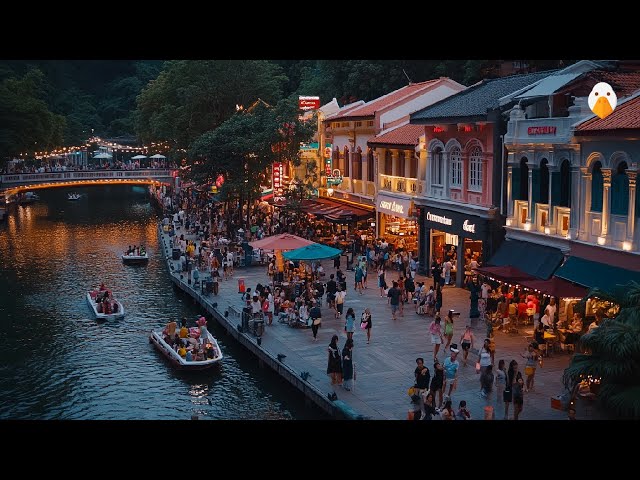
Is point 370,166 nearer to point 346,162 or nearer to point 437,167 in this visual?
point 346,162

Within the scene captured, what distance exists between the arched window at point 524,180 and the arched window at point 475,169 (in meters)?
3.29

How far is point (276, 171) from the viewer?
50875 millimetres

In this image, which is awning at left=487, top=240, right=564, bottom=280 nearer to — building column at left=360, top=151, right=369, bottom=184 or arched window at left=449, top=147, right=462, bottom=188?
Answer: arched window at left=449, top=147, right=462, bottom=188

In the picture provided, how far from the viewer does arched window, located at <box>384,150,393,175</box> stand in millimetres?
44094

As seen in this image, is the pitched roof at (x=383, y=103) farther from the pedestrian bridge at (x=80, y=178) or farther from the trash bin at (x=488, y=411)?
the pedestrian bridge at (x=80, y=178)

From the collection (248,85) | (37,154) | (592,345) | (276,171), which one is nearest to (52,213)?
(37,154)

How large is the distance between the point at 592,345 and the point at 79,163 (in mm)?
116041

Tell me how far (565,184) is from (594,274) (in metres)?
4.05

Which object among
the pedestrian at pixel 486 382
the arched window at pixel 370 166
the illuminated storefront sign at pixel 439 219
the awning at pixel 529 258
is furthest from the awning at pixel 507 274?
the arched window at pixel 370 166

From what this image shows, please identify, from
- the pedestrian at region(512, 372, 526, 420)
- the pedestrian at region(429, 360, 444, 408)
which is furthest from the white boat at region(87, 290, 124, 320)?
the pedestrian at region(512, 372, 526, 420)

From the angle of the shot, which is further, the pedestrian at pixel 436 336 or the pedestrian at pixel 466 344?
the pedestrian at pixel 436 336

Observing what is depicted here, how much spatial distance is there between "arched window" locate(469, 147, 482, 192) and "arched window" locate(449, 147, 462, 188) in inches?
35.9

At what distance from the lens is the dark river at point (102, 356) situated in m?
23.4

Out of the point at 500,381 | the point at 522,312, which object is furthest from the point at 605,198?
the point at 500,381
